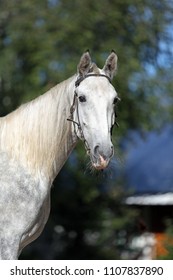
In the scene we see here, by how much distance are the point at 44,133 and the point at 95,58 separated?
842 cm

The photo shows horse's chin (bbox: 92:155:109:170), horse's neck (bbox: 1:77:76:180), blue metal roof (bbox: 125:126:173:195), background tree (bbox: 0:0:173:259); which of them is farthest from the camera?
blue metal roof (bbox: 125:126:173:195)

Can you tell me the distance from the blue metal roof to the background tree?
91 cm

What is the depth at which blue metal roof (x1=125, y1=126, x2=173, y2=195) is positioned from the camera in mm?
15484

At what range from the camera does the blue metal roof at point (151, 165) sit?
610 inches

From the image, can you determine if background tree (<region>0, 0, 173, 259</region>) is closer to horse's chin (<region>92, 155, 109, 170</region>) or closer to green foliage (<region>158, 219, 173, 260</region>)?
green foliage (<region>158, 219, 173, 260</region>)

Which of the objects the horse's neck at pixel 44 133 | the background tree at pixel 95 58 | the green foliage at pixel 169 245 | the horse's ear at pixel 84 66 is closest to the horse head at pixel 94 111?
the horse's ear at pixel 84 66

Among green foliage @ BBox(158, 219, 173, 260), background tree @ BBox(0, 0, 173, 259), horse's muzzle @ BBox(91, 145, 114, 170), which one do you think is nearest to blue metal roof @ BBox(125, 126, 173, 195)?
background tree @ BBox(0, 0, 173, 259)

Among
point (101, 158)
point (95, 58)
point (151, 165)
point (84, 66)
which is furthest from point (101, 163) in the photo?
point (151, 165)

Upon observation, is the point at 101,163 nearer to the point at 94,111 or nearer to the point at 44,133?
the point at 94,111

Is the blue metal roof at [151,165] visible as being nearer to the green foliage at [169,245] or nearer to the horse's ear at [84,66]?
the green foliage at [169,245]

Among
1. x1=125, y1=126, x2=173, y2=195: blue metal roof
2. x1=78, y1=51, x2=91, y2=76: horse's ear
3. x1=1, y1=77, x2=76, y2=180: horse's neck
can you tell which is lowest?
x1=125, y1=126, x2=173, y2=195: blue metal roof
